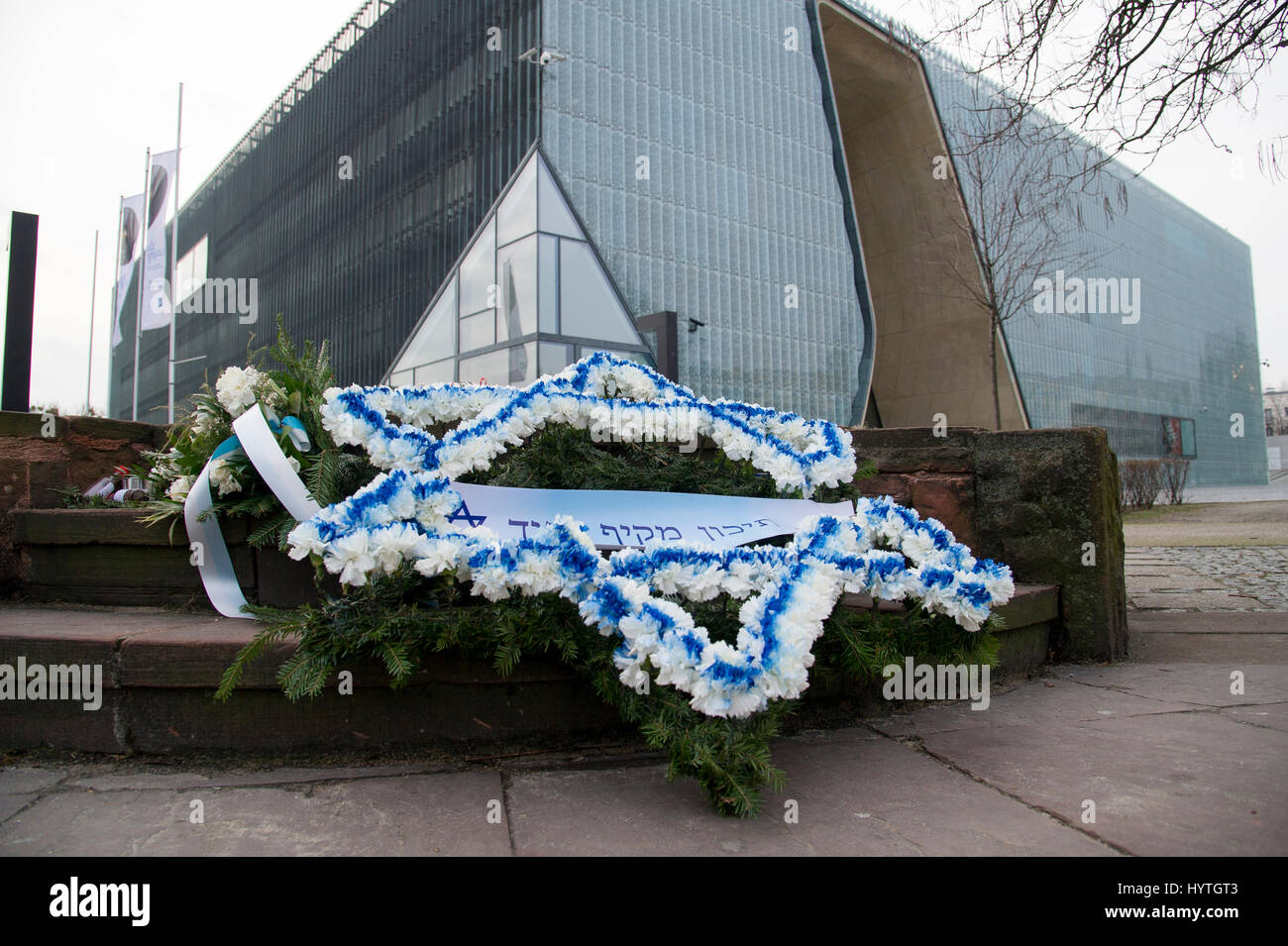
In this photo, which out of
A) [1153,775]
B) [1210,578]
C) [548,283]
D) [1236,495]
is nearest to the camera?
[1153,775]

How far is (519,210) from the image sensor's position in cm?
2053

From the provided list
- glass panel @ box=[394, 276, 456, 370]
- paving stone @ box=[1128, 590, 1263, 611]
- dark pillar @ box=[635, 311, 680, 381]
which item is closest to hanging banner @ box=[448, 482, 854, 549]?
paving stone @ box=[1128, 590, 1263, 611]

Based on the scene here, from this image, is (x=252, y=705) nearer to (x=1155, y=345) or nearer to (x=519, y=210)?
(x=519, y=210)

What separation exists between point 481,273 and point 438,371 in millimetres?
2950

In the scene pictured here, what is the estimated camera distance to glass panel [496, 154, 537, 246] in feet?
66.0

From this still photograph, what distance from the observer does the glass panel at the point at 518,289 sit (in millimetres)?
19391

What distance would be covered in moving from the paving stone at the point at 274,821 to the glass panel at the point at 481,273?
760 inches

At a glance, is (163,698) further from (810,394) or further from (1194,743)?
(810,394)

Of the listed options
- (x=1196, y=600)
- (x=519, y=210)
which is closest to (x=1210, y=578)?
(x=1196, y=600)

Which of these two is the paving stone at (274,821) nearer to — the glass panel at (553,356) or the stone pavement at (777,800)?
the stone pavement at (777,800)

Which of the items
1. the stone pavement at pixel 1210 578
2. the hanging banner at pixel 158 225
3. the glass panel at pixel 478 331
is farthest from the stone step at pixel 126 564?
the hanging banner at pixel 158 225

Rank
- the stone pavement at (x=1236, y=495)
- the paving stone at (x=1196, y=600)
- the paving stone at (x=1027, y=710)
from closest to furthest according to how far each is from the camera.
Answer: the paving stone at (x=1027, y=710), the paving stone at (x=1196, y=600), the stone pavement at (x=1236, y=495)

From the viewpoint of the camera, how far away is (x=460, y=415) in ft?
11.2

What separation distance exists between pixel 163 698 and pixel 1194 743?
3.34 m
